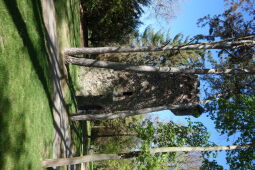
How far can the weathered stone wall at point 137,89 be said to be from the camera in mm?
11828

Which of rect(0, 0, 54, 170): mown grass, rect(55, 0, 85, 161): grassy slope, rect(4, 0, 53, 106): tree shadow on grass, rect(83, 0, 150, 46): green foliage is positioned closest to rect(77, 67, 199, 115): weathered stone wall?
rect(55, 0, 85, 161): grassy slope

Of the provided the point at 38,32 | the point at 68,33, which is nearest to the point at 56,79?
the point at 38,32

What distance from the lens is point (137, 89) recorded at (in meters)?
11.9

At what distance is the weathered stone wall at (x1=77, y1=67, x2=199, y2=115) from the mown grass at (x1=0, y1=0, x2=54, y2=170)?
4.46m

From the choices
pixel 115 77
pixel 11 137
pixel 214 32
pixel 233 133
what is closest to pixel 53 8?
pixel 115 77

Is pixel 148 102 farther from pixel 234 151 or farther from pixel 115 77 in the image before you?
pixel 234 151

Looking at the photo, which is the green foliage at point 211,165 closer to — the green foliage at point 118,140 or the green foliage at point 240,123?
the green foliage at point 240,123

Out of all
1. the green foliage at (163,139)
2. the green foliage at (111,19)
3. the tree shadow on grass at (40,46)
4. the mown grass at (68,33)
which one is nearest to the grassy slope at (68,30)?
the mown grass at (68,33)

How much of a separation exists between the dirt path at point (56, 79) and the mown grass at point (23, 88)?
1.90ft

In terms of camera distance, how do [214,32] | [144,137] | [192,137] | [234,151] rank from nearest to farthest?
1. [144,137]
2. [234,151]
3. [192,137]
4. [214,32]

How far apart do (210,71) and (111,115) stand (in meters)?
3.91

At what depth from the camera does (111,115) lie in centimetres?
935

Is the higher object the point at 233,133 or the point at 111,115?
the point at 111,115

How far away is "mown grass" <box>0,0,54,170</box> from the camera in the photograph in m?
5.07
